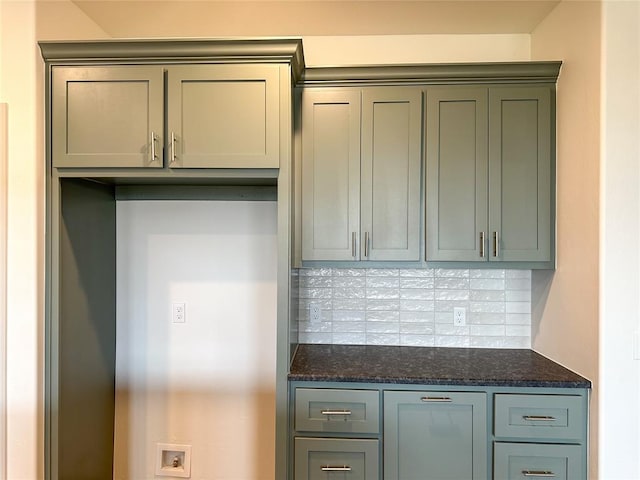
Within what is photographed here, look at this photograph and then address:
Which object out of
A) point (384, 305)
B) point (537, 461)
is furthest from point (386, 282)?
point (537, 461)

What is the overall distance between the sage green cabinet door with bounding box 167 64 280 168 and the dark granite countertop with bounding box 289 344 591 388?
959mm

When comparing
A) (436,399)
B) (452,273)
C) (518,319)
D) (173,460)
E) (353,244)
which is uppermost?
(353,244)

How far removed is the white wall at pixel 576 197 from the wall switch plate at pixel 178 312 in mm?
1936

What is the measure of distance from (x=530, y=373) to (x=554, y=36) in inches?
63.2

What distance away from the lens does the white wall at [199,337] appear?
230cm

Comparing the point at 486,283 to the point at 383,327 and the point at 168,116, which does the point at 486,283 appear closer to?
the point at 383,327

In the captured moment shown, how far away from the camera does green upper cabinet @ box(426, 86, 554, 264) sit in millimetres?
1935

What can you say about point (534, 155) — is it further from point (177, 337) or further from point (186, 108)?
point (177, 337)

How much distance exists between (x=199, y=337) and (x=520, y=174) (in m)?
1.90

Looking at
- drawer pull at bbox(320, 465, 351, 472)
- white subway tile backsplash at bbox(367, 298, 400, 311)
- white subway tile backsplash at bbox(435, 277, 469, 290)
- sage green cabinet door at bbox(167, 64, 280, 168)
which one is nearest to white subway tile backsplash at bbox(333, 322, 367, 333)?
white subway tile backsplash at bbox(367, 298, 400, 311)

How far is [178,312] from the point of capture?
2318 mm

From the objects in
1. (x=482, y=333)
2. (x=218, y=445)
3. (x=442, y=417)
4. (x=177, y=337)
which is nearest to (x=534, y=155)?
(x=482, y=333)

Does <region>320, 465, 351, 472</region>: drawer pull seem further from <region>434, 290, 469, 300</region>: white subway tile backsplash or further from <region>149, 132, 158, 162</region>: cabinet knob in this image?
<region>149, 132, 158, 162</region>: cabinet knob

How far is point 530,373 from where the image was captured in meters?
1.80
